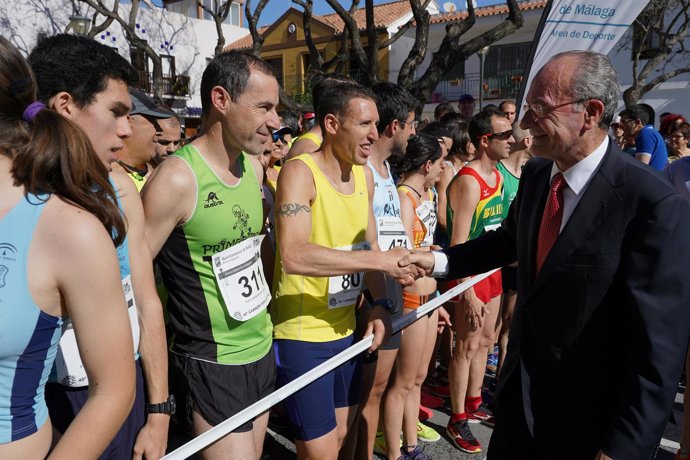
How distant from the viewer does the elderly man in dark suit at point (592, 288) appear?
5.79 feet

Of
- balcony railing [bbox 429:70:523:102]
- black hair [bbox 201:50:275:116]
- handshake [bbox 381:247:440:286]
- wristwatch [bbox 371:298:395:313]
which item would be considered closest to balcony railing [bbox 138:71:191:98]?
balcony railing [bbox 429:70:523:102]

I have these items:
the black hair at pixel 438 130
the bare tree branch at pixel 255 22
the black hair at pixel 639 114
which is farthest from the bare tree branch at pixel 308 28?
the black hair at pixel 438 130

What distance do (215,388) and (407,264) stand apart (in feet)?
3.40

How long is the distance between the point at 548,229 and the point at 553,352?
446 mm

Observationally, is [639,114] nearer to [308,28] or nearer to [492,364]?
[492,364]

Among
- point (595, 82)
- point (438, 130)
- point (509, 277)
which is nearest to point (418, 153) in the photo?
point (509, 277)

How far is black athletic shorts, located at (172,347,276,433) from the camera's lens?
239 centimetres

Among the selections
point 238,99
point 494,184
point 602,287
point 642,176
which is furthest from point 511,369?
point 494,184

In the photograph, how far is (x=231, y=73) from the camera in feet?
8.27

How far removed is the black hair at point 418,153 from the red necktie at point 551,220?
1779mm

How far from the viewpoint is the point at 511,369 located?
2.25 meters

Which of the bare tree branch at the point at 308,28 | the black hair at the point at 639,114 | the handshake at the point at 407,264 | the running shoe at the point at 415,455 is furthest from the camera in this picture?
the bare tree branch at the point at 308,28

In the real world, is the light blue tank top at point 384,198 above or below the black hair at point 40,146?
below

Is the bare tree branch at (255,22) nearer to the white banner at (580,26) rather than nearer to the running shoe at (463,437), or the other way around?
the white banner at (580,26)
